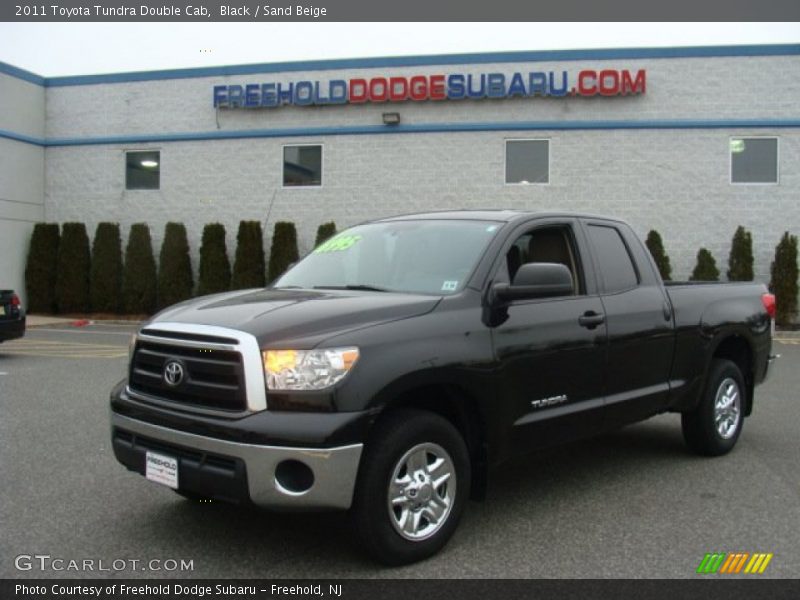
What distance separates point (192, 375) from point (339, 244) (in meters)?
1.85

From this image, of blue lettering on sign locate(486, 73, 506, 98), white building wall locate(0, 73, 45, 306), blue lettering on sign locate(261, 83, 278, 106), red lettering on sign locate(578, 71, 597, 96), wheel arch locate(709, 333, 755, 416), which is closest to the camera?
wheel arch locate(709, 333, 755, 416)

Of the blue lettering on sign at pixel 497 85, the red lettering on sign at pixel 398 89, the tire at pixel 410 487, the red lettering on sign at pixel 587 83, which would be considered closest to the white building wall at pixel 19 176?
the red lettering on sign at pixel 398 89

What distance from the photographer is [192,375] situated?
3.78 metres

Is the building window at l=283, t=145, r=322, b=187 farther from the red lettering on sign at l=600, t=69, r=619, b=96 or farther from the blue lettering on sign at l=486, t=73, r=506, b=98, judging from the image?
the red lettering on sign at l=600, t=69, r=619, b=96

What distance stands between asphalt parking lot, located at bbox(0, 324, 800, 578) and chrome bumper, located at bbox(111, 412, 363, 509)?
456 millimetres

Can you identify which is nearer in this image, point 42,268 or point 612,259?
point 612,259

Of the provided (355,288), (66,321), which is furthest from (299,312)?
(66,321)

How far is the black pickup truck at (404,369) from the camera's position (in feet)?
11.6

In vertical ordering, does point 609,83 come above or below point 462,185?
above

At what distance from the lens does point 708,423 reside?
6016 mm

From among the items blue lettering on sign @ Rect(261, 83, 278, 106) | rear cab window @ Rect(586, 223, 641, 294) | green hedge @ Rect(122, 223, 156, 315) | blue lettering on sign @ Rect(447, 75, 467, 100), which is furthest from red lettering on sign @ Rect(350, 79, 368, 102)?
rear cab window @ Rect(586, 223, 641, 294)

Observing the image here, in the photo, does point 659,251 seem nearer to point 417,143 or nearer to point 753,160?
point 753,160

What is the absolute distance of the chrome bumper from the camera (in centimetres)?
345

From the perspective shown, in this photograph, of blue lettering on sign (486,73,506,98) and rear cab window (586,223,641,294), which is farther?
blue lettering on sign (486,73,506,98)
